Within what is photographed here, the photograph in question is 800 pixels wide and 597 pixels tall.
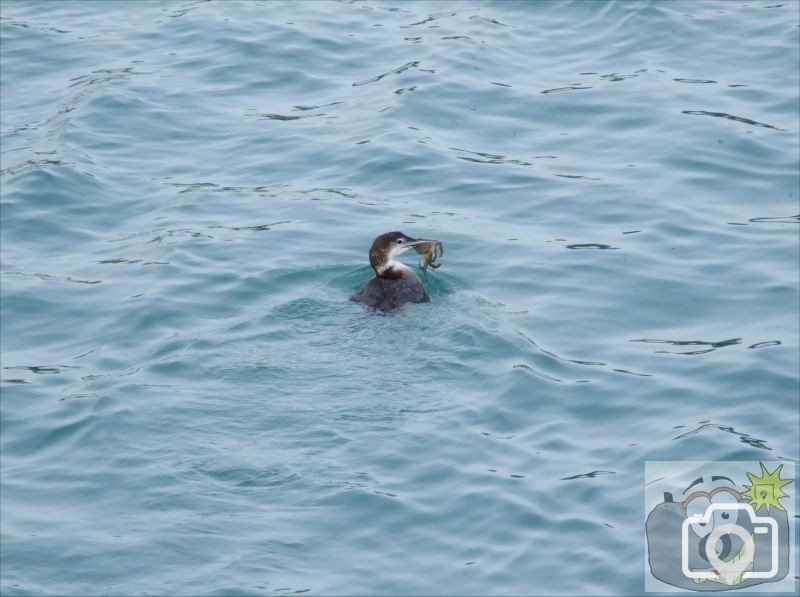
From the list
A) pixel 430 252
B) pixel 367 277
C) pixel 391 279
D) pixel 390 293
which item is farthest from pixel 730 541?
pixel 367 277

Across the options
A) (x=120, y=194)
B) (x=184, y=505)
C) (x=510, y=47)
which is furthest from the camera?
(x=510, y=47)

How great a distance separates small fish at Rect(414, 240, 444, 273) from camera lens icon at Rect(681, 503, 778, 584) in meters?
4.32

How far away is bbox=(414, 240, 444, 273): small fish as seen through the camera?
12.5 metres

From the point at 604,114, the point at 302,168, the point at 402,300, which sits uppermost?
the point at 604,114

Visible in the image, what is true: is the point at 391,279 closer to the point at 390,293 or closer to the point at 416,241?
the point at 390,293

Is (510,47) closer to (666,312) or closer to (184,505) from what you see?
(666,312)

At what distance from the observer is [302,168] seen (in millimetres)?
14961

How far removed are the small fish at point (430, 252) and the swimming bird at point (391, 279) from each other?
0.05 meters

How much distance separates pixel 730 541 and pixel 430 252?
4.73 meters

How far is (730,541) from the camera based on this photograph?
862 cm

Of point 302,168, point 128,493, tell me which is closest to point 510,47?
point 302,168

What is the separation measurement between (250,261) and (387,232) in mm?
1307

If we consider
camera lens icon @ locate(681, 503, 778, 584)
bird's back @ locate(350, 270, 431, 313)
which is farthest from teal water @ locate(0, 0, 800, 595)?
camera lens icon @ locate(681, 503, 778, 584)

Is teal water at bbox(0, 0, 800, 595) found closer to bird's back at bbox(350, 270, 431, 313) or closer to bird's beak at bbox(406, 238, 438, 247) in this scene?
bird's back at bbox(350, 270, 431, 313)
